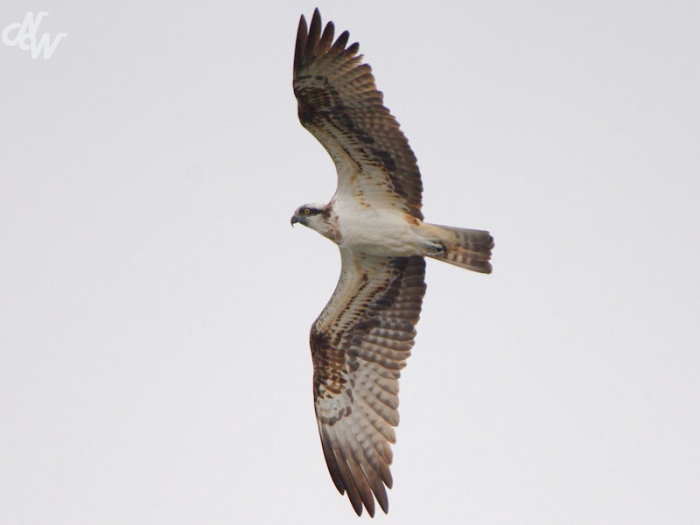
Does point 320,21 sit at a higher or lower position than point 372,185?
higher

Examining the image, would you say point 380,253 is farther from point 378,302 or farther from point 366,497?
point 366,497

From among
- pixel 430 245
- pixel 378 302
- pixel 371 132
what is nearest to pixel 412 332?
pixel 378 302

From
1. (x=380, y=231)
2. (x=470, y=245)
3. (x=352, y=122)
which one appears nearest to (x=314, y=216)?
(x=380, y=231)

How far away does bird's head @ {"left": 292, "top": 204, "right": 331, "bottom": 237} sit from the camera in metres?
11.3

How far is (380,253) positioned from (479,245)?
994mm

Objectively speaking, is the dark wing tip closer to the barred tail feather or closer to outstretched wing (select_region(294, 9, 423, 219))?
outstretched wing (select_region(294, 9, 423, 219))

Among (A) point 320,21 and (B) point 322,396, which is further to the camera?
(B) point 322,396

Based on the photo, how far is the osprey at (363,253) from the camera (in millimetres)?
10578

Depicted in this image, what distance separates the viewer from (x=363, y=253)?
11.6 metres

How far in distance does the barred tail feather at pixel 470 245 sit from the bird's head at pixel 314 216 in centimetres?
102

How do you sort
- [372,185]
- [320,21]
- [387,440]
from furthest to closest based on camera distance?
[387,440], [372,185], [320,21]

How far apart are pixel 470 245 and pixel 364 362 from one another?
1.88m

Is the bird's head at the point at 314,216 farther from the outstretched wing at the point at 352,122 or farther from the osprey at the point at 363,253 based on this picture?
the outstretched wing at the point at 352,122

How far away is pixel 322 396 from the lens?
12.3 m
